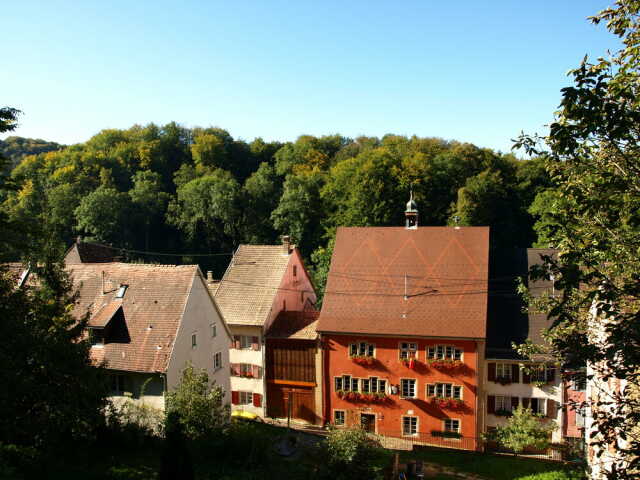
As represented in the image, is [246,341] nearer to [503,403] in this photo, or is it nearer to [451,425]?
[451,425]

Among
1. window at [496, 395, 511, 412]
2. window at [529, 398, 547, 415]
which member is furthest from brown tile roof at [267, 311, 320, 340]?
window at [529, 398, 547, 415]

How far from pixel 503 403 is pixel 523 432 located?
258 centimetres

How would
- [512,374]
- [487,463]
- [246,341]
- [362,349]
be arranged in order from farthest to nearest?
[246,341], [362,349], [512,374], [487,463]

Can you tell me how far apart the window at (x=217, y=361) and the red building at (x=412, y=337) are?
19.5 feet

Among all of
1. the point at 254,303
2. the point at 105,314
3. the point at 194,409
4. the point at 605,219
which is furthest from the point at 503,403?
the point at 605,219

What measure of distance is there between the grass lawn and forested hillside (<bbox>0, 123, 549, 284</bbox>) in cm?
2504

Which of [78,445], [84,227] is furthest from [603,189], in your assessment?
[84,227]

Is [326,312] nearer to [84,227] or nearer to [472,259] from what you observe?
[472,259]

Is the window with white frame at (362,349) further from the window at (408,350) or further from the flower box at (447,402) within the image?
the flower box at (447,402)

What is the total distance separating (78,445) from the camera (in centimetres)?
1864

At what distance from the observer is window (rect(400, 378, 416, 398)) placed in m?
29.0

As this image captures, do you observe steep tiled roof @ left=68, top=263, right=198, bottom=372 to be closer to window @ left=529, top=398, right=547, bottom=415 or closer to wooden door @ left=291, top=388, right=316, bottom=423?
wooden door @ left=291, top=388, right=316, bottom=423

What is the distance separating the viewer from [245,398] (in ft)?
107

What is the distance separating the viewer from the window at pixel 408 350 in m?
28.9
